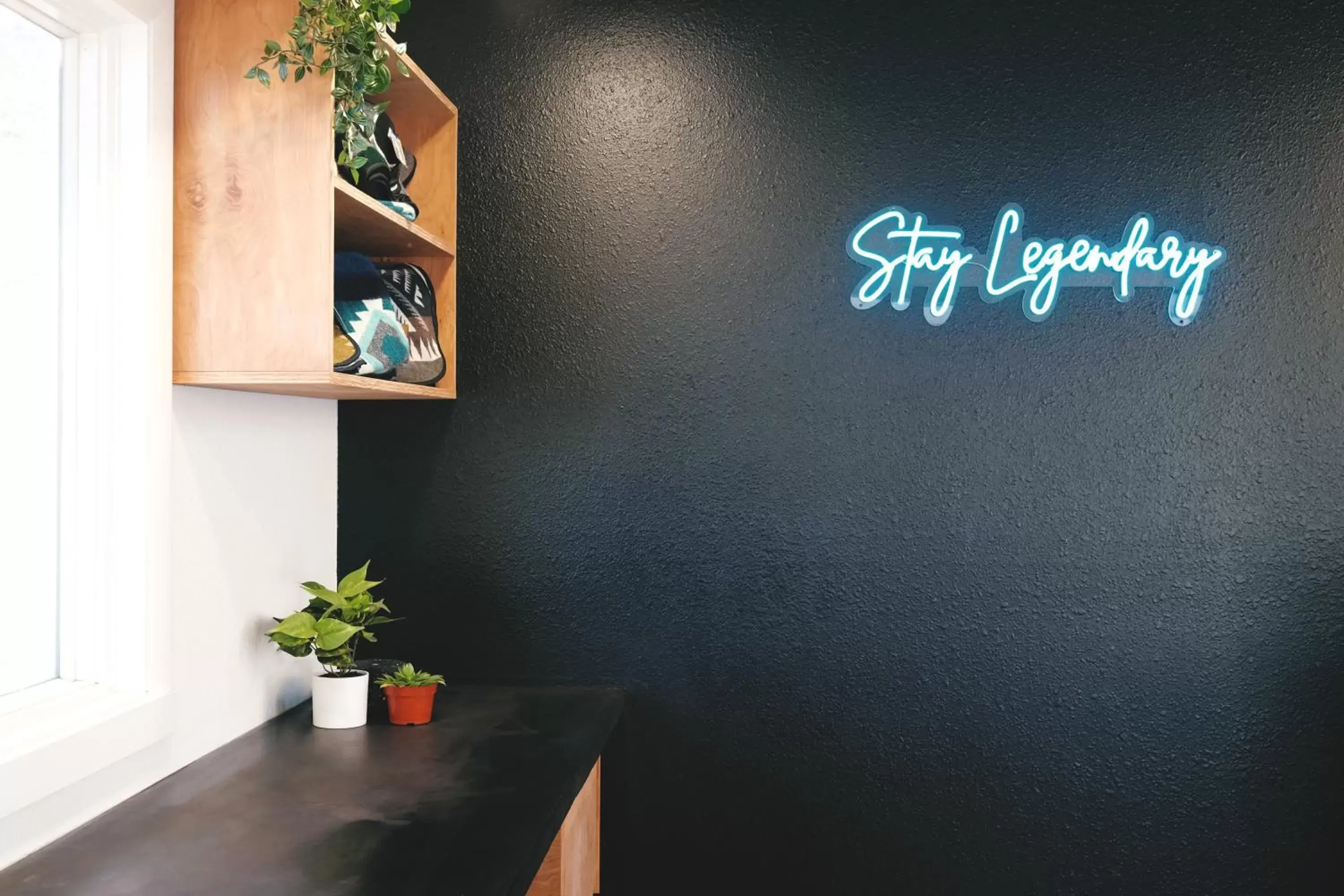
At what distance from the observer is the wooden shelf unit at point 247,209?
183 cm

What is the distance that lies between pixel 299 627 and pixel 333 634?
7 cm

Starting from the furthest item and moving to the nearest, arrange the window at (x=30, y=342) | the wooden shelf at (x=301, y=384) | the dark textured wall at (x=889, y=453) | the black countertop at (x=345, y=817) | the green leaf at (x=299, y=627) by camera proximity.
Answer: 1. the dark textured wall at (x=889, y=453)
2. the green leaf at (x=299, y=627)
3. the wooden shelf at (x=301, y=384)
4. the window at (x=30, y=342)
5. the black countertop at (x=345, y=817)

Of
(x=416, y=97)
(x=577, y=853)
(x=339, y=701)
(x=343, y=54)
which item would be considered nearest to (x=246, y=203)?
(x=343, y=54)

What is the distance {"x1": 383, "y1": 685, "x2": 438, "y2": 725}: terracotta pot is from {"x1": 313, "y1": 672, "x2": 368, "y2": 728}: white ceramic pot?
0.06 m

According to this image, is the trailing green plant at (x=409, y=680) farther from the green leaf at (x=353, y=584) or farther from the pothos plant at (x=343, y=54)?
the pothos plant at (x=343, y=54)

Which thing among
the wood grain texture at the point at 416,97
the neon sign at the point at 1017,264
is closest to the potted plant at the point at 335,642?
the wood grain texture at the point at 416,97

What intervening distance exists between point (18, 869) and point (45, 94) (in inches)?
48.3

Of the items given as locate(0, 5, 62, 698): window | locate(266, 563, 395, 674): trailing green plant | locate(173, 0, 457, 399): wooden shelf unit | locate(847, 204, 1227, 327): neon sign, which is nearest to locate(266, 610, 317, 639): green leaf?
locate(266, 563, 395, 674): trailing green plant

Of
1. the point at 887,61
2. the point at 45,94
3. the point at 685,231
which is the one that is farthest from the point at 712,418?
the point at 45,94

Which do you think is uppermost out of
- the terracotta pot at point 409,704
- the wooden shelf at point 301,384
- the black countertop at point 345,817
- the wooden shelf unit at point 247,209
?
the wooden shelf unit at point 247,209

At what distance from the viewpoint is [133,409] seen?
1760mm

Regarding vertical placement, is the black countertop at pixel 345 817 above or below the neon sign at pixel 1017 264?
below

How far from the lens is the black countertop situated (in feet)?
4.72

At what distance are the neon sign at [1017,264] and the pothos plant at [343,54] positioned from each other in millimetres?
1221
